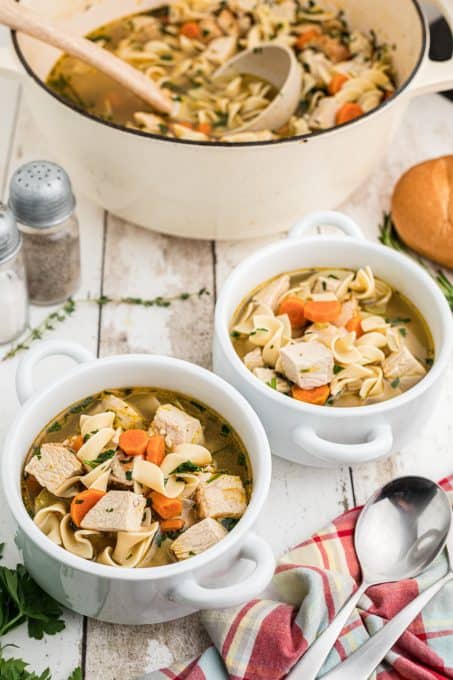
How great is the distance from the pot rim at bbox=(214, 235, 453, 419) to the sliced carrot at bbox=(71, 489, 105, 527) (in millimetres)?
462

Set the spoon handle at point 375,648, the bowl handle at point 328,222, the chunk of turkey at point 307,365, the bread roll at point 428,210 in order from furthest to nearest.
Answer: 1. the bread roll at point 428,210
2. the bowl handle at point 328,222
3. the chunk of turkey at point 307,365
4. the spoon handle at point 375,648

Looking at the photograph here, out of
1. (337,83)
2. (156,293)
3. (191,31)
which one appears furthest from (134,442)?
(191,31)

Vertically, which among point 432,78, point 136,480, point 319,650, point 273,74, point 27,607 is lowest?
point 27,607

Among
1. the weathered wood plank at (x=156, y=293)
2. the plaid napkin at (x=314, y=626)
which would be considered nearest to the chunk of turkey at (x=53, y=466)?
the weathered wood plank at (x=156, y=293)

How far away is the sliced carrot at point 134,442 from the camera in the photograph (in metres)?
2.21

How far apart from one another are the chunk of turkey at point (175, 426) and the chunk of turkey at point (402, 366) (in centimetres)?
53

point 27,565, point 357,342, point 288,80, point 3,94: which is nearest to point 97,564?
point 27,565

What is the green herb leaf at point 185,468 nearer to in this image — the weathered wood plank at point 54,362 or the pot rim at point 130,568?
the pot rim at point 130,568

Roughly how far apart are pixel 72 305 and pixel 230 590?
1244 mm

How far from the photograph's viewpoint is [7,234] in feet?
8.14

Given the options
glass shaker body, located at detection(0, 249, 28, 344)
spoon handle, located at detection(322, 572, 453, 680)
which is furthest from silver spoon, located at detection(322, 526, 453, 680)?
glass shaker body, located at detection(0, 249, 28, 344)

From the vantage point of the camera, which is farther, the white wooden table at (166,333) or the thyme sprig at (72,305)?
the thyme sprig at (72,305)

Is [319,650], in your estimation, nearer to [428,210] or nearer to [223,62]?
[428,210]

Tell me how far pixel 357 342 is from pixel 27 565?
1014 mm
